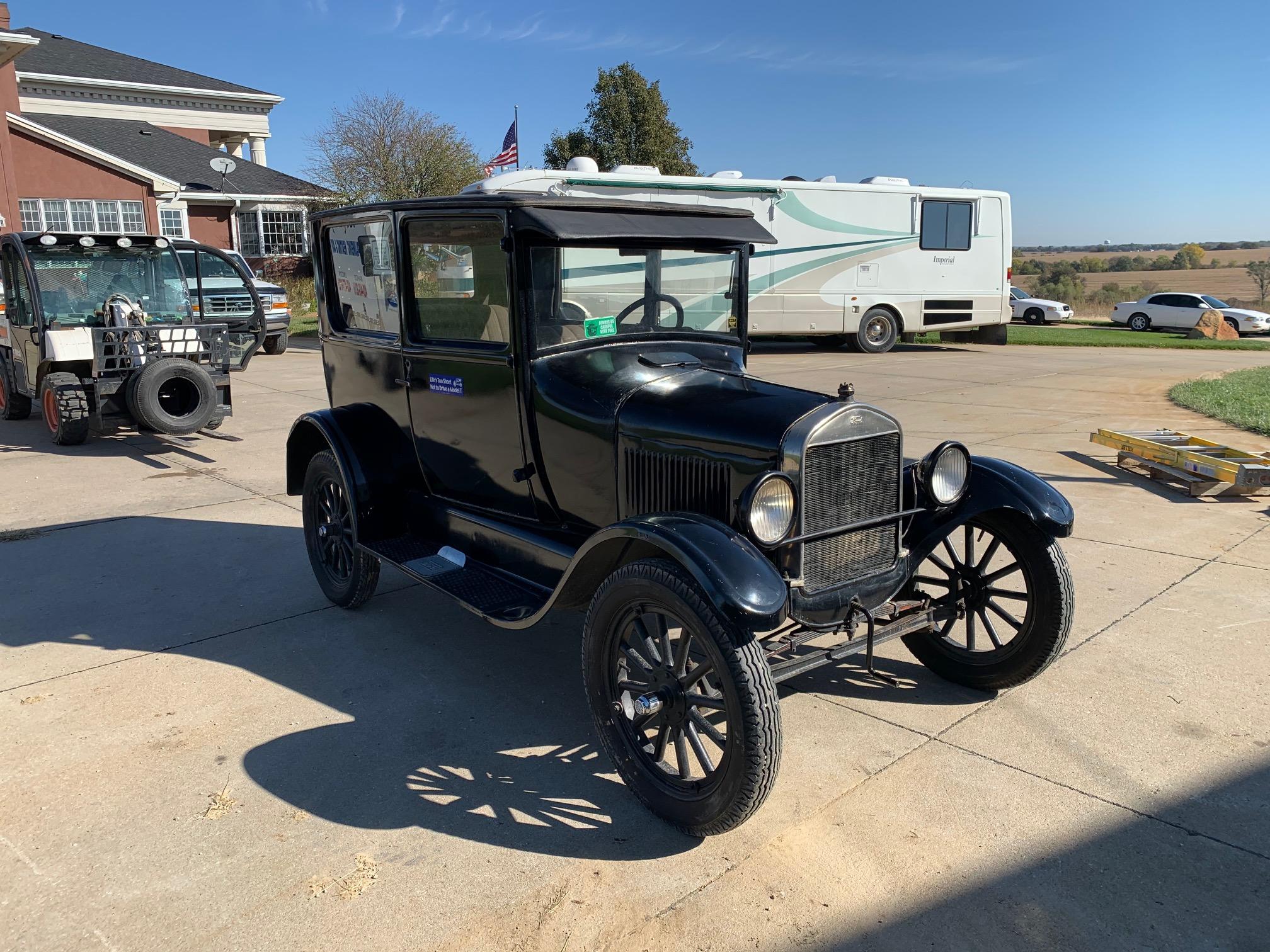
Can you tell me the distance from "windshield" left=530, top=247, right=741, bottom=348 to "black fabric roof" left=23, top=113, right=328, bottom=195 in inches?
1025

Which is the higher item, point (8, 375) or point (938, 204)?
point (938, 204)

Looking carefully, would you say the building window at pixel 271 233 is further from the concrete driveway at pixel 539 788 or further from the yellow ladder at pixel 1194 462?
the yellow ladder at pixel 1194 462

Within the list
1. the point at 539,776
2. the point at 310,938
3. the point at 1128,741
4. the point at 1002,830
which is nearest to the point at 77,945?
the point at 310,938

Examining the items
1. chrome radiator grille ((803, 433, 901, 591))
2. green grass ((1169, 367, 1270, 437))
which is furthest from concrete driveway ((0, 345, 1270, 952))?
green grass ((1169, 367, 1270, 437))

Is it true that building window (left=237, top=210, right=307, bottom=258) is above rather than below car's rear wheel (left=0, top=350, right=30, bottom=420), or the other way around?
above

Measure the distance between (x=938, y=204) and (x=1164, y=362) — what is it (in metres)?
4.96

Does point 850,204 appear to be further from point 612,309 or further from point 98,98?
point 98,98

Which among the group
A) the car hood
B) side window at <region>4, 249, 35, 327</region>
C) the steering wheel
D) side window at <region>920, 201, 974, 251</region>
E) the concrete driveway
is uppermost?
side window at <region>920, 201, 974, 251</region>

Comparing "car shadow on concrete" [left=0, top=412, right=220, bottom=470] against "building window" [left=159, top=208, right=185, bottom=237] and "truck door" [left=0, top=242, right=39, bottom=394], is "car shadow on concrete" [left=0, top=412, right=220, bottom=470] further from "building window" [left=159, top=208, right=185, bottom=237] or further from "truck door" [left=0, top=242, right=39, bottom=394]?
"building window" [left=159, top=208, right=185, bottom=237]

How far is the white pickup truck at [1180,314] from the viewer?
24703mm

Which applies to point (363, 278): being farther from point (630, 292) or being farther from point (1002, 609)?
point (1002, 609)

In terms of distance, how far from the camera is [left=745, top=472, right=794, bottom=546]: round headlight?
2.86 meters

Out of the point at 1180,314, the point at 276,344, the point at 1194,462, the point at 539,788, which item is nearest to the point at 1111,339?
the point at 1180,314

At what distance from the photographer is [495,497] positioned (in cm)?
402
